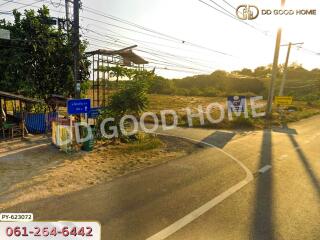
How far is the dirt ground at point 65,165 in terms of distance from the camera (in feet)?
28.4

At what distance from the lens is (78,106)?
Answer: 12984 mm

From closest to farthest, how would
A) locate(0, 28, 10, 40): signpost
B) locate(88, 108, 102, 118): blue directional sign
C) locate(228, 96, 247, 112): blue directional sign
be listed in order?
locate(88, 108, 102, 118): blue directional sign → locate(0, 28, 10, 40): signpost → locate(228, 96, 247, 112): blue directional sign

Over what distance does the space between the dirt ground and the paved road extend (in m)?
0.70

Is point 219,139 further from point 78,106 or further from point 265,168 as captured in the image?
point 78,106

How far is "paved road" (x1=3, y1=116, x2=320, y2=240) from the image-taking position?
6.32 m

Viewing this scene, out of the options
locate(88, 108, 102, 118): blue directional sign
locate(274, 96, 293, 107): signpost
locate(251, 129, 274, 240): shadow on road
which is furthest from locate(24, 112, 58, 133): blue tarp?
locate(274, 96, 293, 107): signpost

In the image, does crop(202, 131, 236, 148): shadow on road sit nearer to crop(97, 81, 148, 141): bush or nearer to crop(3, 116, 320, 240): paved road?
crop(3, 116, 320, 240): paved road

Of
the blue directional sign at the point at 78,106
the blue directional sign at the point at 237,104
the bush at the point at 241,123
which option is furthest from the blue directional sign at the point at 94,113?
the blue directional sign at the point at 237,104

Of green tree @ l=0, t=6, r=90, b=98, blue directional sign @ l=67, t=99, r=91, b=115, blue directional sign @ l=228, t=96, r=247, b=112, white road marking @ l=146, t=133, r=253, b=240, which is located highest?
green tree @ l=0, t=6, r=90, b=98

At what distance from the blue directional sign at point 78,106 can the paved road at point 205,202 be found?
4.28 meters

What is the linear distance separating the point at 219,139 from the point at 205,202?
10.6 meters

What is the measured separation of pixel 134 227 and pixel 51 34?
17.6 meters

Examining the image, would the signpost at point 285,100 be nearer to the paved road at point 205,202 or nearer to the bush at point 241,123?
the bush at point 241,123

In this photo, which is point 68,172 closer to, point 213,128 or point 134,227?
point 134,227
